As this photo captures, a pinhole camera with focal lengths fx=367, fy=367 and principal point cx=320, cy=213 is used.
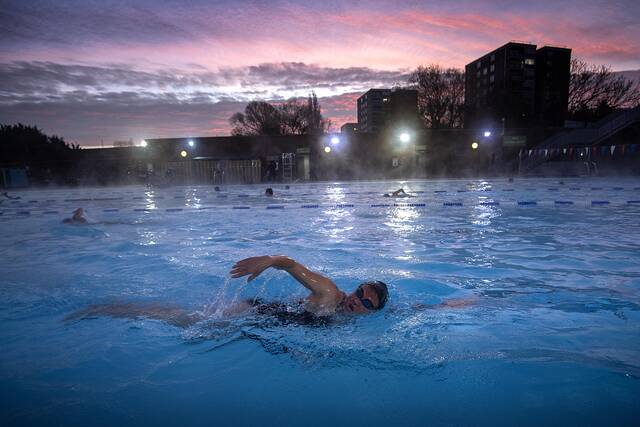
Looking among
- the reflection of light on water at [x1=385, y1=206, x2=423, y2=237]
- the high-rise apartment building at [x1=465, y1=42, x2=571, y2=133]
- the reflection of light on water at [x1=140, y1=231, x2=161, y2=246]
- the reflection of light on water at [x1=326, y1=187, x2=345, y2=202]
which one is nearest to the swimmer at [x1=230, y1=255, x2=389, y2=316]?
the reflection of light on water at [x1=385, y1=206, x2=423, y2=237]

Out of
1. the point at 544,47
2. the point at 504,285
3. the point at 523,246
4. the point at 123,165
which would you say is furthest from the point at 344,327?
the point at 544,47

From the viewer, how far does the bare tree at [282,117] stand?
1757 inches

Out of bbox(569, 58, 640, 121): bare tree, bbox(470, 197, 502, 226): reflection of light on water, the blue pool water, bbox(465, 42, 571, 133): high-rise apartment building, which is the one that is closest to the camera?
the blue pool water

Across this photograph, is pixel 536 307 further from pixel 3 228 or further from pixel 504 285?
pixel 3 228

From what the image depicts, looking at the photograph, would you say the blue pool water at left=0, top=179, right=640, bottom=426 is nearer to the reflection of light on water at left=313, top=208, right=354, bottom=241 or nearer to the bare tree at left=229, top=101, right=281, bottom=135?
the reflection of light on water at left=313, top=208, right=354, bottom=241

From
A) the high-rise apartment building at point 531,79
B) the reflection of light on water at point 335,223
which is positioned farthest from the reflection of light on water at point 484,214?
the high-rise apartment building at point 531,79

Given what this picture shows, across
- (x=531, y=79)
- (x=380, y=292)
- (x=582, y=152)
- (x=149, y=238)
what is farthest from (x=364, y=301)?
(x=531, y=79)

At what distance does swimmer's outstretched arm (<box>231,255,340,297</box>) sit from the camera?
104 inches

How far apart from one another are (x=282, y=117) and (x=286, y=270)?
4407 cm

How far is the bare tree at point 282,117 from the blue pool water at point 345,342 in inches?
1588

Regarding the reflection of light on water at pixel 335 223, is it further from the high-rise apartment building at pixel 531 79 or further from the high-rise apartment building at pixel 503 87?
the high-rise apartment building at pixel 531 79

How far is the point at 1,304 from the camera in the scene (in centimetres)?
383

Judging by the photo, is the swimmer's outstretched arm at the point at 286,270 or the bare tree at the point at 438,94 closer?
the swimmer's outstretched arm at the point at 286,270

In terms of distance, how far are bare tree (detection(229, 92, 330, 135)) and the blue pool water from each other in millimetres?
40340
